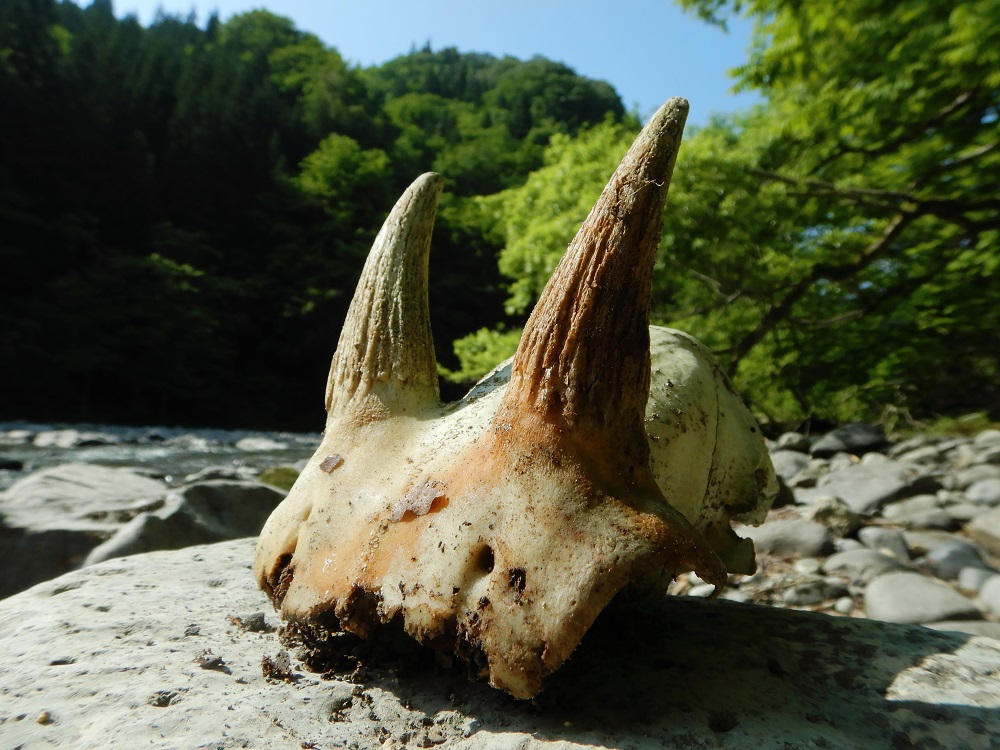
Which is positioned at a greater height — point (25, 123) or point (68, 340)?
point (25, 123)

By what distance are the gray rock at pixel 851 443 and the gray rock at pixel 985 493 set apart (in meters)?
3.54

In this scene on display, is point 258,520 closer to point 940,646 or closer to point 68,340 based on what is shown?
point 940,646

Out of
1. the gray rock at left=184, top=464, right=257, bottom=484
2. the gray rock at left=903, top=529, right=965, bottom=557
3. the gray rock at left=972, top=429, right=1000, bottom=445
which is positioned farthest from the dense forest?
the gray rock at left=184, top=464, right=257, bottom=484

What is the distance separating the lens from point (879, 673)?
1.95 m

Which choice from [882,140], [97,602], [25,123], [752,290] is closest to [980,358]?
[752,290]

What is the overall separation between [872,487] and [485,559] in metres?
6.47

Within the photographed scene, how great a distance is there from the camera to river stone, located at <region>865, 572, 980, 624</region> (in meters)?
3.62

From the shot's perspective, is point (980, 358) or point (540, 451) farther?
point (980, 358)

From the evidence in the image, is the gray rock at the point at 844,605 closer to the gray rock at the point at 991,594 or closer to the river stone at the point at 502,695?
the gray rock at the point at 991,594

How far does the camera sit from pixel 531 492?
1.56 metres

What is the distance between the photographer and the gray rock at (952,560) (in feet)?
15.2

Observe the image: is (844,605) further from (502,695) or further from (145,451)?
(145,451)

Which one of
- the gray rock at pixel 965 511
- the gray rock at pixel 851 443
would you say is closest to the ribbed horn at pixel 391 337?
the gray rock at pixel 965 511

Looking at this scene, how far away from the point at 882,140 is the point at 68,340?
26.2 metres
